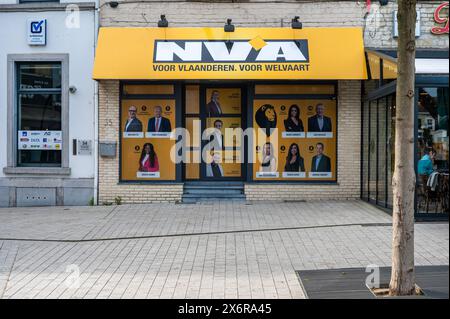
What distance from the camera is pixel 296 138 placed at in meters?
14.2

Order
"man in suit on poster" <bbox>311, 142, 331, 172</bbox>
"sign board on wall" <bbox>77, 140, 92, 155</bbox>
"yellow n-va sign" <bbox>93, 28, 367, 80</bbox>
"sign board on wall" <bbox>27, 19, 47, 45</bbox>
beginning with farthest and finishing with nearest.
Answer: "man in suit on poster" <bbox>311, 142, 331, 172</bbox>
"sign board on wall" <bbox>77, 140, 92, 155</bbox>
"sign board on wall" <bbox>27, 19, 47, 45</bbox>
"yellow n-va sign" <bbox>93, 28, 367, 80</bbox>

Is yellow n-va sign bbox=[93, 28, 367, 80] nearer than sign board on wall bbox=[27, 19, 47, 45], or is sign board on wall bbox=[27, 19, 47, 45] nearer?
yellow n-va sign bbox=[93, 28, 367, 80]

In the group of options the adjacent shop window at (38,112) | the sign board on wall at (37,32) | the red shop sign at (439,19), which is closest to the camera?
the red shop sign at (439,19)

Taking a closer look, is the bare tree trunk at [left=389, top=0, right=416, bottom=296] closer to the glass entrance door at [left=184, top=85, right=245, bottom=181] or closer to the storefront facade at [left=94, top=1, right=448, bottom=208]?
the storefront facade at [left=94, top=1, right=448, bottom=208]

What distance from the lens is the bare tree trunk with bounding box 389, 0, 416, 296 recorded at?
592 centimetres

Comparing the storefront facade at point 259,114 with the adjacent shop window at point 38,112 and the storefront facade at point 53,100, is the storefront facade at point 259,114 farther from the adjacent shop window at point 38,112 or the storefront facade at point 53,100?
the adjacent shop window at point 38,112

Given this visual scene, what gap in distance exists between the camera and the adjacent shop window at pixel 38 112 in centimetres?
1427

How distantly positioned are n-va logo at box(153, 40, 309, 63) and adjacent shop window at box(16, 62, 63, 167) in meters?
2.84

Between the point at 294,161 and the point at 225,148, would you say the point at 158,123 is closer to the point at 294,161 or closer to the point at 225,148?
the point at 225,148

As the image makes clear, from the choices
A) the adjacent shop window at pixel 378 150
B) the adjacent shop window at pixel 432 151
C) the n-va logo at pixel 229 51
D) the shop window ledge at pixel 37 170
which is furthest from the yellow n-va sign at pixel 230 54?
the shop window ledge at pixel 37 170

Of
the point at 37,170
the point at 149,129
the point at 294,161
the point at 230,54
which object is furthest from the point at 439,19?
the point at 37,170

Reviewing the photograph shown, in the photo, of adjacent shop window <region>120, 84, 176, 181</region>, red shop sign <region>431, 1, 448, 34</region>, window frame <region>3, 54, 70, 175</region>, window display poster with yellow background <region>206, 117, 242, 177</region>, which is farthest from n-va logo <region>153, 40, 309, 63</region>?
red shop sign <region>431, 1, 448, 34</region>

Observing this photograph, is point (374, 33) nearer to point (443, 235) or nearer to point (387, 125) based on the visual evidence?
point (387, 125)

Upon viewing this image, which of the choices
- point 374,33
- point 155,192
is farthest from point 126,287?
point 374,33
